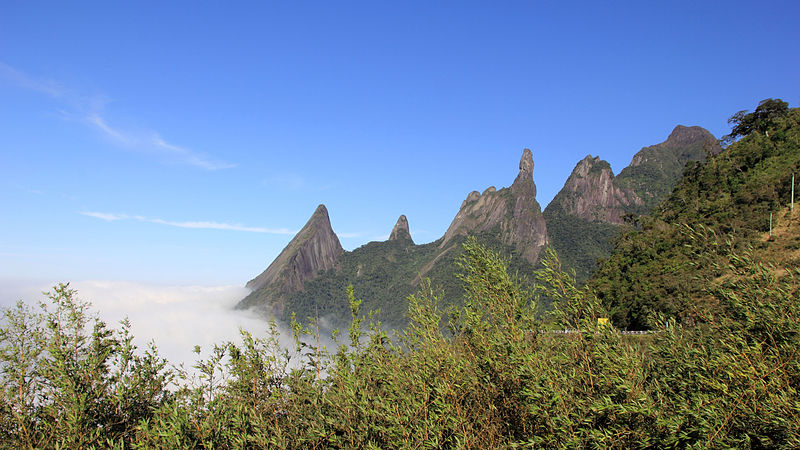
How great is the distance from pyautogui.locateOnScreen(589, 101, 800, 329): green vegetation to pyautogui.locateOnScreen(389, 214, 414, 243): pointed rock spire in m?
132

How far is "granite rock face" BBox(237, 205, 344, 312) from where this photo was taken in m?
160

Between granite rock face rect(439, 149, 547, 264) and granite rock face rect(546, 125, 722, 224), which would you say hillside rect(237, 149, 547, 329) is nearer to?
granite rock face rect(439, 149, 547, 264)

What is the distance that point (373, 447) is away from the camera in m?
7.86

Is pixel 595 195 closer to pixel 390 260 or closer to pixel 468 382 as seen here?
pixel 390 260

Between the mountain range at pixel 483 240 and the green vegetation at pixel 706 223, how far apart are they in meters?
58.0

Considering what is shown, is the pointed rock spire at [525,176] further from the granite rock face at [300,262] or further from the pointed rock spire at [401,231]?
the granite rock face at [300,262]

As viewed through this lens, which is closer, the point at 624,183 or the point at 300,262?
the point at 624,183

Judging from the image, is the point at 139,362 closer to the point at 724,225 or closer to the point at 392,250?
the point at 724,225

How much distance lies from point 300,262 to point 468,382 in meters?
162

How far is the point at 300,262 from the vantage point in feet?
543

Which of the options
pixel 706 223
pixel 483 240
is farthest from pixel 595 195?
pixel 706 223

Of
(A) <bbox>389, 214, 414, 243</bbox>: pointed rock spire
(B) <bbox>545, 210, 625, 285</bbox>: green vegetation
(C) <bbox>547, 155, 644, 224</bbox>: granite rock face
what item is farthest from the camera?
(A) <bbox>389, 214, 414, 243</bbox>: pointed rock spire

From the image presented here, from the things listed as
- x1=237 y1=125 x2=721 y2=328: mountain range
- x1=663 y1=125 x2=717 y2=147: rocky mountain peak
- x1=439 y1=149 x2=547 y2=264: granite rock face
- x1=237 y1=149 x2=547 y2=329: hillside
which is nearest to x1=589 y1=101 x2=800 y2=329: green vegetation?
x1=237 y1=125 x2=721 y2=328: mountain range

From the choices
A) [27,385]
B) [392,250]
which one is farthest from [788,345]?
[392,250]
